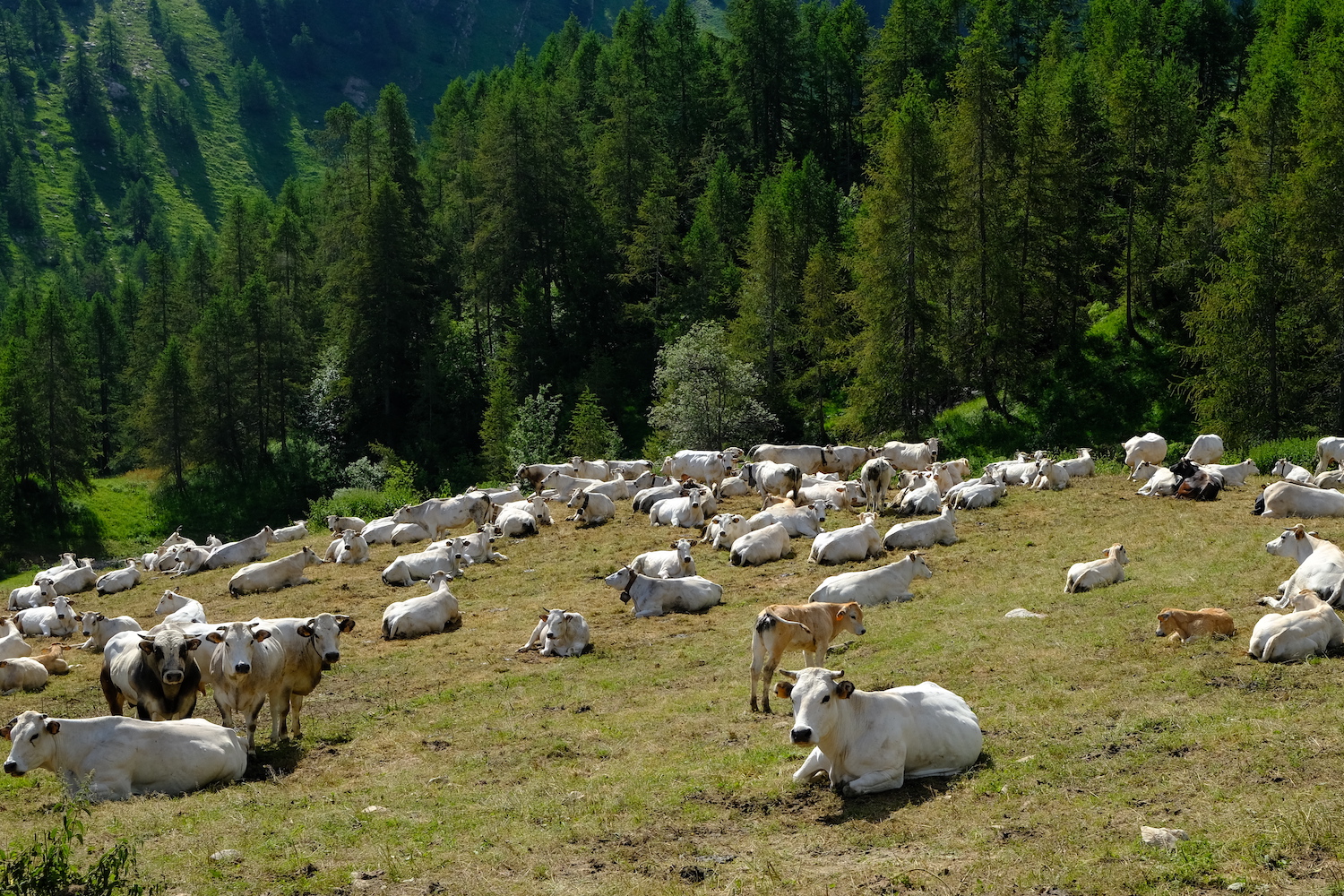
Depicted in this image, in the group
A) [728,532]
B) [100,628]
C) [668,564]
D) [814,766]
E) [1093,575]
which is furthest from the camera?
[728,532]

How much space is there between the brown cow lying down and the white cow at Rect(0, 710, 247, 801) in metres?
11.1

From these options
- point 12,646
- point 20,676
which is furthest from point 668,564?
point 12,646


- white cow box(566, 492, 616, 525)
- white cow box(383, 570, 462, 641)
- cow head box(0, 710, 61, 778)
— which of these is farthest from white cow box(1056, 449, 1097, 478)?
cow head box(0, 710, 61, 778)

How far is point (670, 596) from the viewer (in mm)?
19375

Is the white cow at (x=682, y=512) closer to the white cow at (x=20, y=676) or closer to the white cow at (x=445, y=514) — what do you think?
the white cow at (x=445, y=514)

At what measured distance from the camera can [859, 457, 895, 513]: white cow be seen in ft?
85.2

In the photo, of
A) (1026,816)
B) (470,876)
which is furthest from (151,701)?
(1026,816)

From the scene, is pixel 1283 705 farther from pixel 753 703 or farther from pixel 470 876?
pixel 470 876

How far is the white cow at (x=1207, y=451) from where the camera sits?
1171 inches

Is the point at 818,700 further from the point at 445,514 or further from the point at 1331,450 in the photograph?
the point at 1331,450

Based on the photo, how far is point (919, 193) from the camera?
155 feet

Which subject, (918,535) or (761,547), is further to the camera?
(761,547)

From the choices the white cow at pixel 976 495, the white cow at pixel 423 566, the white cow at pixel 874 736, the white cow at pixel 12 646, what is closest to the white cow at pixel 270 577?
the white cow at pixel 423 566

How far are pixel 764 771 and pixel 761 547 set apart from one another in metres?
11.9
